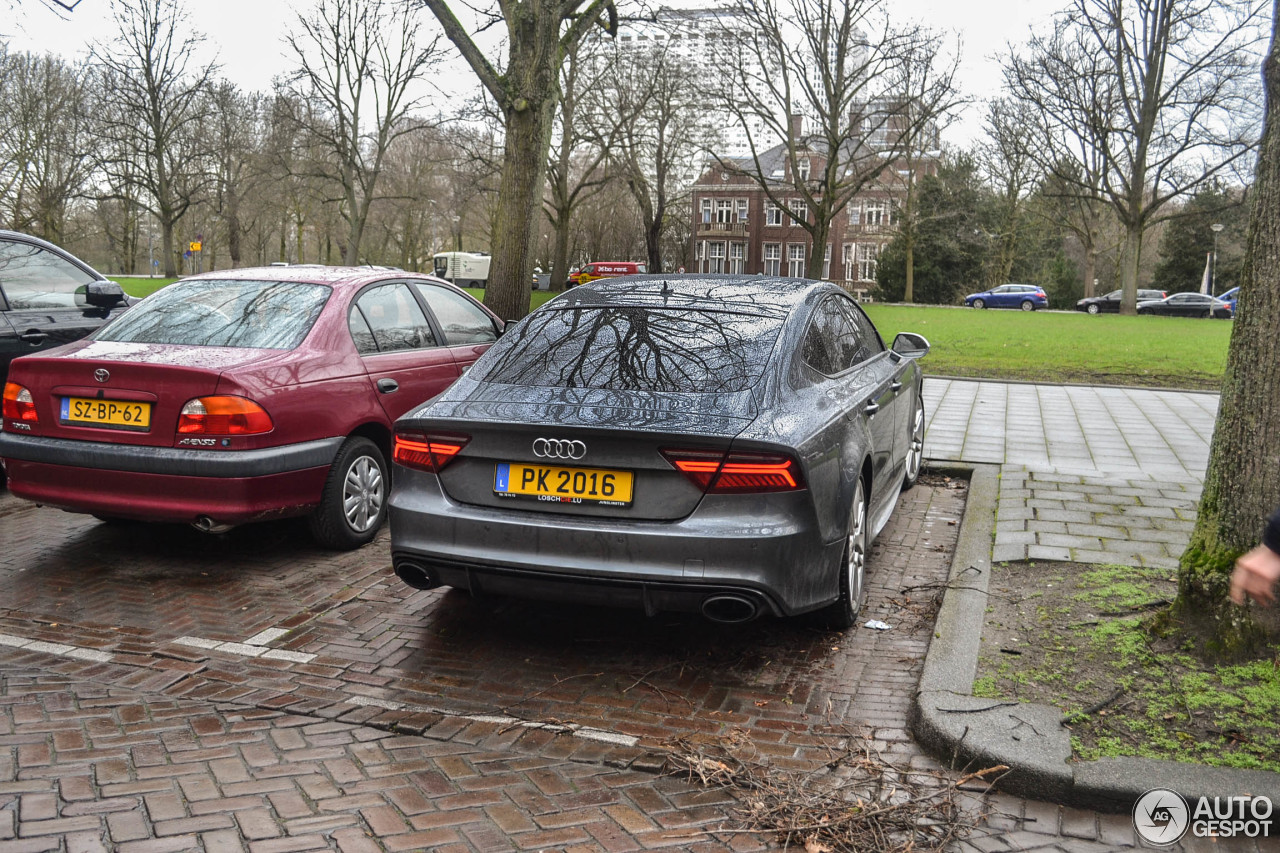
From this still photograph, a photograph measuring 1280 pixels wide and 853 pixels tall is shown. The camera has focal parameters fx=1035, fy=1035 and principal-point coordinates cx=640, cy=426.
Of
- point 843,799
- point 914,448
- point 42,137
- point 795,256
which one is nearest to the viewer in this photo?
point 843,799

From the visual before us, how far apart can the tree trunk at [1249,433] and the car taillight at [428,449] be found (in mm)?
2957

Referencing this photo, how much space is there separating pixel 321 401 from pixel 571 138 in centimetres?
3551

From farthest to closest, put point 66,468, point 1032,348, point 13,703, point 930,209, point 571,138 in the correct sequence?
point 930,209 → point 571,138 → point 1032,348 → point 66,468 → point 13,703

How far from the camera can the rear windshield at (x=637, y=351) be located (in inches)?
168

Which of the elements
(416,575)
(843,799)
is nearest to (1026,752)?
(843,799)

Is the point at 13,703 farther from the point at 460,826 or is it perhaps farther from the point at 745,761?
the point at 745,761

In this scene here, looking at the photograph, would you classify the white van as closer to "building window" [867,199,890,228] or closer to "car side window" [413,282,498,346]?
"building window" [867,199,890,228]

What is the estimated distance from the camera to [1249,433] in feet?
13.1

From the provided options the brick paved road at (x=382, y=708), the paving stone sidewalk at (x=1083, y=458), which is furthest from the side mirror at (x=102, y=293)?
the paving stone sidewalk at (x=1083, y=458)

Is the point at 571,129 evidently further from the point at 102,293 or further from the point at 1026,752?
the point at 1026,752

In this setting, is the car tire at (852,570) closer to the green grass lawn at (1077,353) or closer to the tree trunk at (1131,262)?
the green grass lawn at (1077,353)

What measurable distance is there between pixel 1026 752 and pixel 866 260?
8243 cm

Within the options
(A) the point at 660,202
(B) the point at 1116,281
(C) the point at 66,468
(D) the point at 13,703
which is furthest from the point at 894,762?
(B) the point at 1116,281

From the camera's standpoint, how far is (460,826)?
9.87 ft
